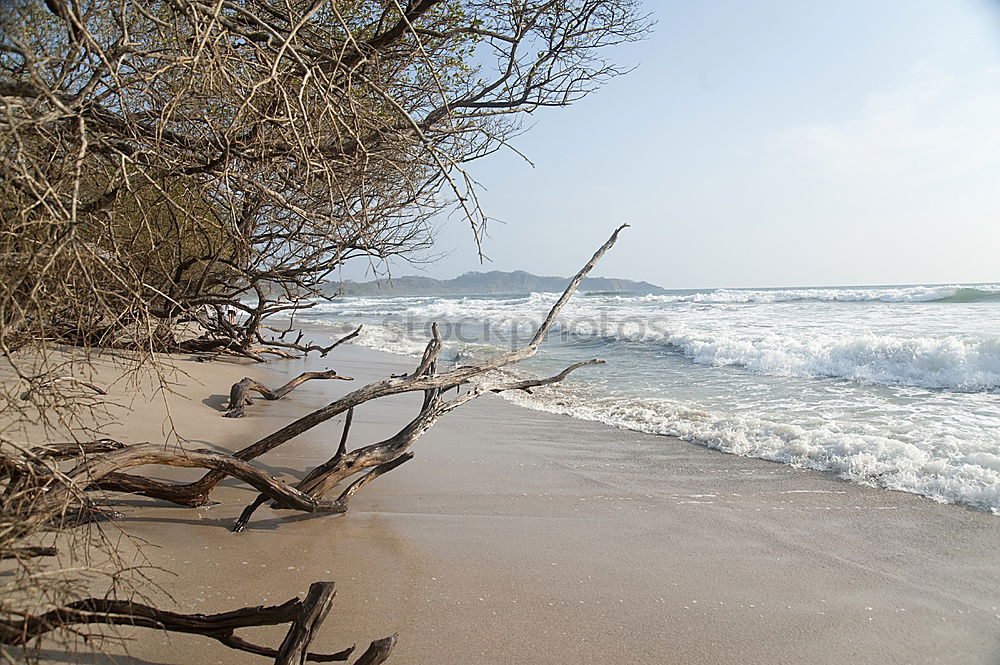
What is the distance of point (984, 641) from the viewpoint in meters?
2.80

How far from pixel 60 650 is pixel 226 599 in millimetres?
658

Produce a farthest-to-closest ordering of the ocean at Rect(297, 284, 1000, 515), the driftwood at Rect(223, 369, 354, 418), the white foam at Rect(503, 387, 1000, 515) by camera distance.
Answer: the driftwood at Rect(223, 369, 354, 418) → the ocean at Rect(297, 284, 1000, 515) → the white foam at Rect(503, 387, 1000, 515)

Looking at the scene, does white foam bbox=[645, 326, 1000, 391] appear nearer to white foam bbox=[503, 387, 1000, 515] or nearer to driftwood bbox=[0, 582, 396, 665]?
white foam bbox=[503, 387, 1000, 515]

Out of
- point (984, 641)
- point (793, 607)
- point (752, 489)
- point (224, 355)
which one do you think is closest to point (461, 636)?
point (793, 607)

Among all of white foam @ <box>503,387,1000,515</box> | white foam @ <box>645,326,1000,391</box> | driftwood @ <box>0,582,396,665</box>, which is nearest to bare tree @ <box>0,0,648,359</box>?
driftwood @ <box>0,582,396,665</box>

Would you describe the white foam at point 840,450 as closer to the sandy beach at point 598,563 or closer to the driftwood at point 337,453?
the sandy beach at point 598,563

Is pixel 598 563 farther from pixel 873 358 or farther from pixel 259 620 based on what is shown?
pixel 873 358

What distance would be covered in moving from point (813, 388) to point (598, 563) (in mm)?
7002

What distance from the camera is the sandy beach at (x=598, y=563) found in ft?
8.81

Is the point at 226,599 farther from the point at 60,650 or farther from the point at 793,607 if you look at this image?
the point at 793,607

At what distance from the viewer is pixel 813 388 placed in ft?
30.0

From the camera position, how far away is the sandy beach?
2686 mm

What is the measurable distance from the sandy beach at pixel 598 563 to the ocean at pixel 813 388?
0.63 m

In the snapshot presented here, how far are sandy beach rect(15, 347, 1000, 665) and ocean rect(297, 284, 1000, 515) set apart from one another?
0.63 meters
